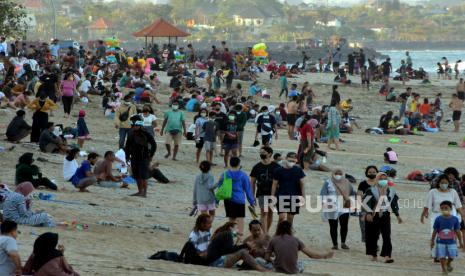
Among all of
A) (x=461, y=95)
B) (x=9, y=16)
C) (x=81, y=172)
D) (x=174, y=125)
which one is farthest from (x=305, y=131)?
(x=461, y=95)

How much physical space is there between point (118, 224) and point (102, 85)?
17729 mm

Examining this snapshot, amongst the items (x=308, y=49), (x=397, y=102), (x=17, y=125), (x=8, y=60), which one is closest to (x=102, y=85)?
(x=8, y=60)

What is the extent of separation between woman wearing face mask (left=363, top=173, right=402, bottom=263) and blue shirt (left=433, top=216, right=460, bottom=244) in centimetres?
74

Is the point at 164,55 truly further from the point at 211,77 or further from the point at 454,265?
the point at 454,265

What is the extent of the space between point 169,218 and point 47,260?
5985 mm

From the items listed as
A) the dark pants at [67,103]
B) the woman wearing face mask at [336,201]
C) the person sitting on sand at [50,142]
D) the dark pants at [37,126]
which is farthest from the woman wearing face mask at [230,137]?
the woman wearing face mask at [336,201]

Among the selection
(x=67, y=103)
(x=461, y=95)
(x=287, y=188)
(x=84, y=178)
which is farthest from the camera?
(x=461, y=95)

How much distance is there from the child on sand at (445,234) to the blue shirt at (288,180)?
1.88 m

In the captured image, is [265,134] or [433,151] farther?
[433,151]

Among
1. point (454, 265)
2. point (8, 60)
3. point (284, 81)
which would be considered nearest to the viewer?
point (454, 265)

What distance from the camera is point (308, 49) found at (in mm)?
107500

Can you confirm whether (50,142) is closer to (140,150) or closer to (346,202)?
(140,150)

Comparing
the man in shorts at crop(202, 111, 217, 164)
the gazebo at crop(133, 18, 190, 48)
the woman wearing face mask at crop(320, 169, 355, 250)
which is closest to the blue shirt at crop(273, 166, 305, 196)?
the woman wearing face mask at crop(320, 169, 355, 250)

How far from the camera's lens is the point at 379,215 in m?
15.2
